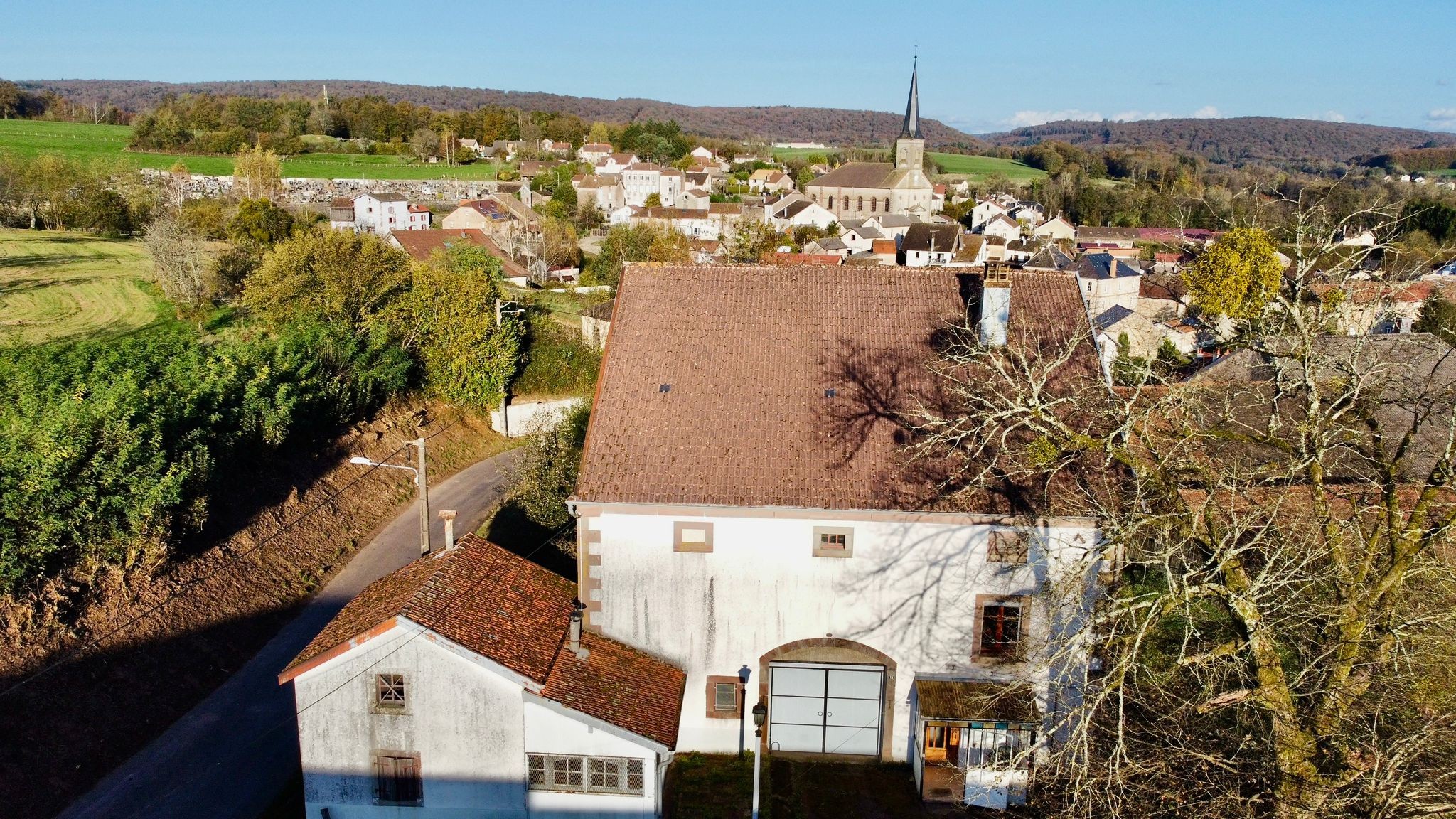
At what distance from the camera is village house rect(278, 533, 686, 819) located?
1352 cm

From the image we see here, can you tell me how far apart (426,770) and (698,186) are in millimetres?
111367

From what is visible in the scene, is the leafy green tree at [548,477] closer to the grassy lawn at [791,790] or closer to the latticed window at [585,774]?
the grassy lawn at [791,790]

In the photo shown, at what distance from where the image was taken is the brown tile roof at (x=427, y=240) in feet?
186

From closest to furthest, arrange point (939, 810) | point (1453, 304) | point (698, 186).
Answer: point (939, 810), point (1453, 304), point (698, 186)

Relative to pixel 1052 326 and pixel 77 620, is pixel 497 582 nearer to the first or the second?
pixel 77 620

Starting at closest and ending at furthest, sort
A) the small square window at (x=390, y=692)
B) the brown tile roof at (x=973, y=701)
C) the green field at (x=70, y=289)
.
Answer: the small square window at (x=390, y=692), the brown tile roof at (x=973, y=701), the green field at (x=70, y=289)

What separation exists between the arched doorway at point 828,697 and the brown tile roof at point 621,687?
1656 mm

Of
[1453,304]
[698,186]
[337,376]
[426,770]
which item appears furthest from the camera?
[698,186]

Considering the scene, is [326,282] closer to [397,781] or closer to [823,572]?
[397,781]

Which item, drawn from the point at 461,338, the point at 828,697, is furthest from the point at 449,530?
the point at 461,338

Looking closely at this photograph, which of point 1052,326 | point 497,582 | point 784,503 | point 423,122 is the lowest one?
point 497,582

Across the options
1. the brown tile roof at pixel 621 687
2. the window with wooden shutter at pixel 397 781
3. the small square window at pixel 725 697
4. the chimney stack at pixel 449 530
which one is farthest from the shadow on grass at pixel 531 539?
the window with wooden shutter at pixel 397 781

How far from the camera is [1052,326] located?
17.7 metres

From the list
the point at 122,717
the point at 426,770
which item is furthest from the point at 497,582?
the point at 122,717
